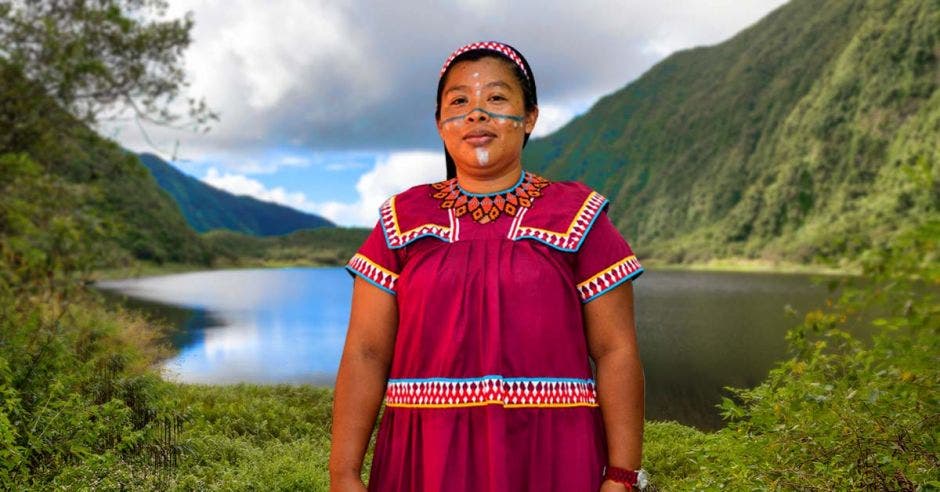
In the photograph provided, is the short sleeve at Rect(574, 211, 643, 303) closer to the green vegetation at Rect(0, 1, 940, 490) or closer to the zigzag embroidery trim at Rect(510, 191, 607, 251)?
the zigzag embroidery trim at Rect(510, 191, 607, 251)

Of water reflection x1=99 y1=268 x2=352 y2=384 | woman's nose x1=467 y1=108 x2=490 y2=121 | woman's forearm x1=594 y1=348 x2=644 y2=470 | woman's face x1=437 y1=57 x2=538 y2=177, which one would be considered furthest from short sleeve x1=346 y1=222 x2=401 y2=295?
water reflection x1=99 y1=268 x2=352 y2=384

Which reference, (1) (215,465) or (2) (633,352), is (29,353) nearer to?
(1) (215,465)

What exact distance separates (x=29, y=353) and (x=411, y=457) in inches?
242

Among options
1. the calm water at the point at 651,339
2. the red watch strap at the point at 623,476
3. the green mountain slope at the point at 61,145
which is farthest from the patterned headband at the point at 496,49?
the green mountain slope at the point at 61,145

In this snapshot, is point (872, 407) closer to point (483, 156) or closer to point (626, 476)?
point (626, 476)

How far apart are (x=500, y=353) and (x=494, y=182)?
0.61 metres

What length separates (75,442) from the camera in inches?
233

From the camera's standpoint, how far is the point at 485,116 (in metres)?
2.54

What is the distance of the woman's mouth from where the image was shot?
2.55 meters

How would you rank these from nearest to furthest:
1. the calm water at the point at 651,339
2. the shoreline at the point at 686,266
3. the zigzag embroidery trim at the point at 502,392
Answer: the zigzag embroidery trim at the point at 502,392 → the calm water at the point at 651,339 → the shoreline at the point at 686,266

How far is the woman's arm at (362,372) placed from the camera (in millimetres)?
2559

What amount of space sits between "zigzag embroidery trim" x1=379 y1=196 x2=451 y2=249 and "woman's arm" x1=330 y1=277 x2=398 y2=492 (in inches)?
7.1

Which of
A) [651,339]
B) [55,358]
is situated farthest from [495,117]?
[651,339]

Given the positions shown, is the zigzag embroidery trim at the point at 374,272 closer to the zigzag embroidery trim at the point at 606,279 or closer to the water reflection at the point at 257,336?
the zigzag embroidery trim at the point at 606,279
